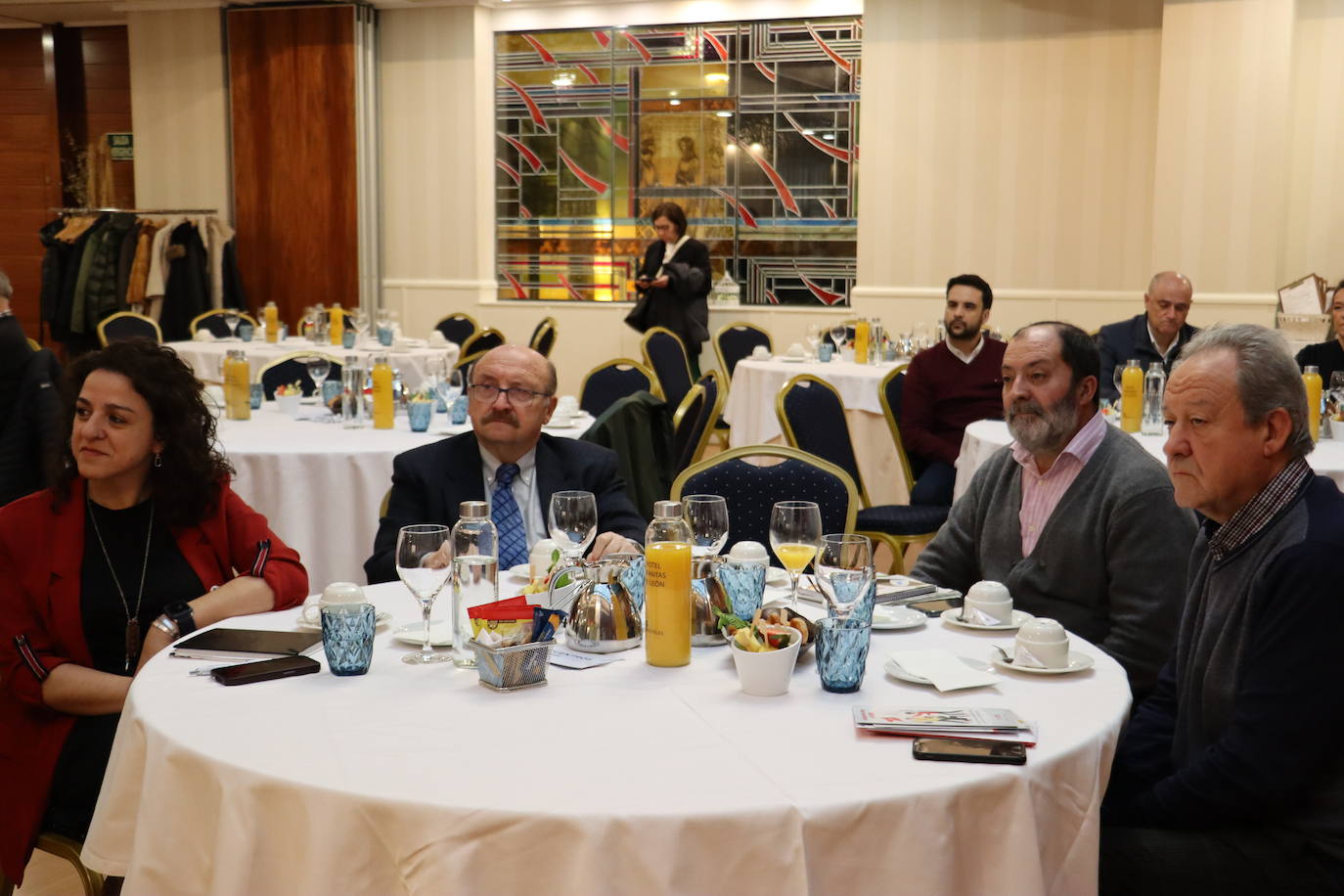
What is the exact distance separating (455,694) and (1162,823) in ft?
3.72

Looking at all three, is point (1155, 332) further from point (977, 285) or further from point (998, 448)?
point (998, 448)

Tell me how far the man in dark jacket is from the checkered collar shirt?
430 centimetres

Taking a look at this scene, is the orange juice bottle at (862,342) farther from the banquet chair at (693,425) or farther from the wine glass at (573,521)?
the wine glass at (573,521)

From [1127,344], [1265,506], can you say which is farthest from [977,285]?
[1265,506]

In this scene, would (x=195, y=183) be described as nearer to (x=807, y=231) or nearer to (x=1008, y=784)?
(x=807, y=231)

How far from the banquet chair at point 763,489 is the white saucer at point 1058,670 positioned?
4.68ft

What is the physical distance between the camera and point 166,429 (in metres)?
2.75

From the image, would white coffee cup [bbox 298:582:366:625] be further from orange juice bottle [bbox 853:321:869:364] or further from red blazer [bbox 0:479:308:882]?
orange juice bottle [bbox 853:321:869:364]

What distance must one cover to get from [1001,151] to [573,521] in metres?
8.11

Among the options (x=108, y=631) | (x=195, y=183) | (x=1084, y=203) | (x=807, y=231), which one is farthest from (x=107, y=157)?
(x=108, y=631)

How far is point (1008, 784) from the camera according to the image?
5.68ft

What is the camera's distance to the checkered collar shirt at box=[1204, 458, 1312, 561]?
204 centimetres

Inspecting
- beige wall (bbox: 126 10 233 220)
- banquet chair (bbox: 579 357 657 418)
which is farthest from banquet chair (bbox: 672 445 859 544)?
beige wall (bbox: 126 10 233 220)

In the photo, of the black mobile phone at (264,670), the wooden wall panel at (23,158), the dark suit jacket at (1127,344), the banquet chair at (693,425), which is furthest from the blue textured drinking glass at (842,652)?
the wooden wall panel at (23,158)
